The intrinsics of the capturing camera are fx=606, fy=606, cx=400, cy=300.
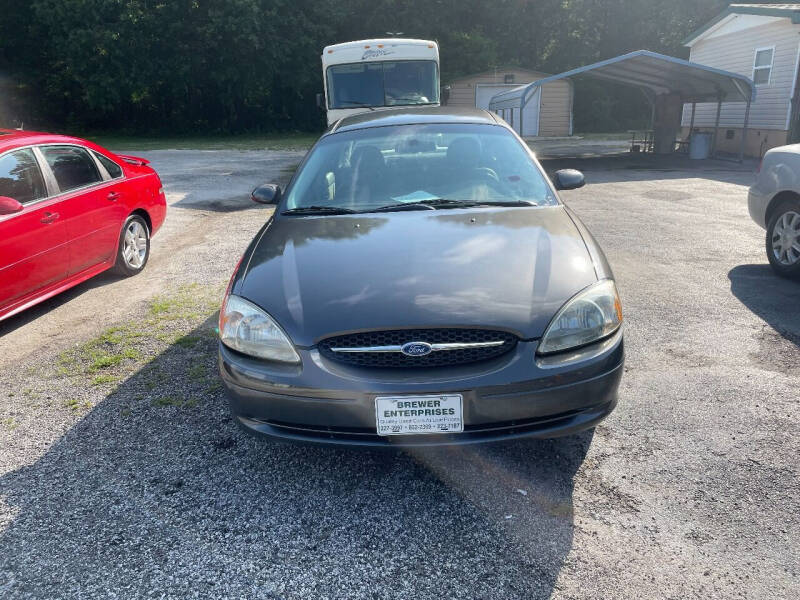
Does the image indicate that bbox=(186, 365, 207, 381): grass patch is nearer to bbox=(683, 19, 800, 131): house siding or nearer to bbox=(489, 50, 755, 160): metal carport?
bbox=(489, 50, 755, 160): metal carport

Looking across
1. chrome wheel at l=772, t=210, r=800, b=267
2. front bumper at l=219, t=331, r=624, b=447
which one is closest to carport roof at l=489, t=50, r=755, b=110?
chrome wheel at l=772, t=210, r=800, b=267

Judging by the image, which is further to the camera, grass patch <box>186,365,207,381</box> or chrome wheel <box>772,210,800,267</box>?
chrome wheel <box>772,210,800,267</box>

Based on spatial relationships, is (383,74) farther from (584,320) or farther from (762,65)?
(762,65)

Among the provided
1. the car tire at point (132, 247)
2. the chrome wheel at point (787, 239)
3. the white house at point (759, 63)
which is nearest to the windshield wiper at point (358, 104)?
the car tire at point (132, 247)

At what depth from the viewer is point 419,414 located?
2482 millimetres

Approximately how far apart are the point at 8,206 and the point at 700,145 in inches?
755

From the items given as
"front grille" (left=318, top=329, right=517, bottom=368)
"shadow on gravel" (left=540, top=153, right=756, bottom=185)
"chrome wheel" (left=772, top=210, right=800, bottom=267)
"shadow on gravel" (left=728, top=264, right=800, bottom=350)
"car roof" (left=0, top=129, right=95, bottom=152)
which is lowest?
"shadow on gravel" (left=540, top=153, right=756, bottom=185)

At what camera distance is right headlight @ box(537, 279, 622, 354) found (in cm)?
258

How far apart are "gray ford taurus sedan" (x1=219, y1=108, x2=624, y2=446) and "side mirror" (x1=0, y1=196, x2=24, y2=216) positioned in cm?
245

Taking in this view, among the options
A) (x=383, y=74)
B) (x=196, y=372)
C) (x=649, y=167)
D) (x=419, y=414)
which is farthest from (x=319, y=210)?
(x=649, y=167)

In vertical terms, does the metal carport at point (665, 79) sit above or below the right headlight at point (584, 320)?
above

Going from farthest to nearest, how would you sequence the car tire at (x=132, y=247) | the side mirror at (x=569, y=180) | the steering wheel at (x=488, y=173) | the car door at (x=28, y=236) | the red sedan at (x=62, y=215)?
the car tire at (x=132, y=247), the red sedan at (x=62, y=215), the car door at (x=28, y=236), the side mirror at (x=569, y=180), the steering wheel at (x=488, y=173)

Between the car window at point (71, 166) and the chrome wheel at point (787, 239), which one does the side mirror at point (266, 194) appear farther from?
the chrome wheel at point (787, 239)

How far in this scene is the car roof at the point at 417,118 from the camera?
4.39 metres
